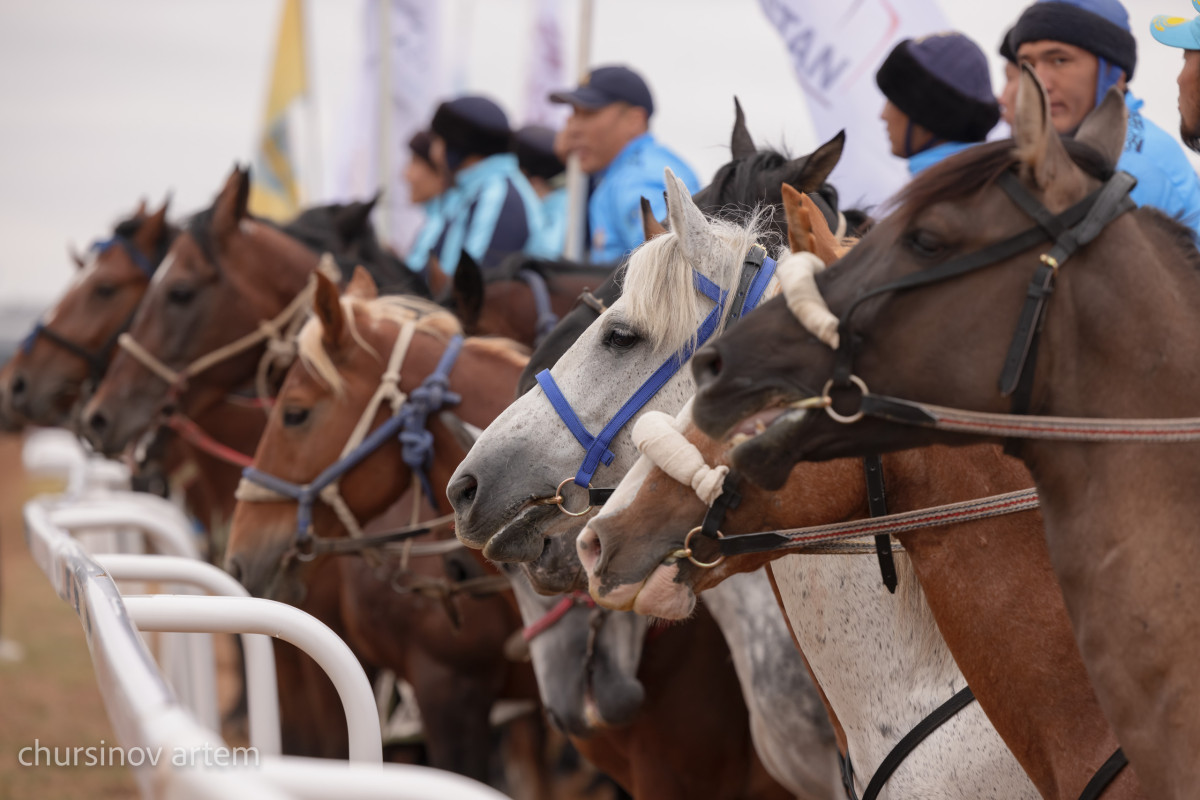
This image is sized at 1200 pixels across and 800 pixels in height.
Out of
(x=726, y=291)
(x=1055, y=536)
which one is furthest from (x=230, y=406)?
(x=1055, y=536)

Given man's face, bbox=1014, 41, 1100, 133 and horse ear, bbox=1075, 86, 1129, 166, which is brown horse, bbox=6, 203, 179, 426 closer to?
man's face, bbox=1014, 41, 1100, 133

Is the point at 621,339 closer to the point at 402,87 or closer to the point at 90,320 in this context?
the point at 90,320

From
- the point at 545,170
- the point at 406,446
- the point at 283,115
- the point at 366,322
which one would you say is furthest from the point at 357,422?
the point at 283,115

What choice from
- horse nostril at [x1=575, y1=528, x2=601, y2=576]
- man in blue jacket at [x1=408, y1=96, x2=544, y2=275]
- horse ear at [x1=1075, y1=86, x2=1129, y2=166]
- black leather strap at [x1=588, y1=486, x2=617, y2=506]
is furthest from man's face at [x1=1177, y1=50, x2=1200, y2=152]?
man in blue jacket at [x1=408, y1=96, x2=544, y2=275]

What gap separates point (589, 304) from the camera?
3398 mm

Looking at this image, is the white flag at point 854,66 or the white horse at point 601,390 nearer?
the white horse at point 601,390

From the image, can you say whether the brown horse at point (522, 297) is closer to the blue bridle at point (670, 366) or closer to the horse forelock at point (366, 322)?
the horse forelock at point (366, 322)

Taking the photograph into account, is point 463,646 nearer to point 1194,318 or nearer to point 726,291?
point 726,291

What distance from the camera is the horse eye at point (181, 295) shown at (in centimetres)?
611

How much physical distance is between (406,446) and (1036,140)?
8.97 ft

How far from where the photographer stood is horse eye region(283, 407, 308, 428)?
4262 mm

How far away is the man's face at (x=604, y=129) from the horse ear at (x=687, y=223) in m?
3.29

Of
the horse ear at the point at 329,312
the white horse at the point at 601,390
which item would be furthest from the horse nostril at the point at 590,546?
the horse ear at the point at 329,312

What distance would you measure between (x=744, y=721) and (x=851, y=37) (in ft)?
10.3
